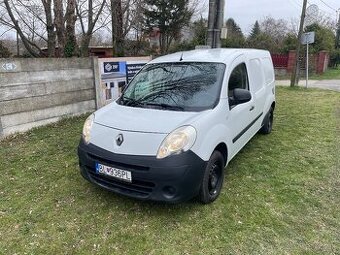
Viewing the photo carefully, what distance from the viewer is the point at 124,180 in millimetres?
3074

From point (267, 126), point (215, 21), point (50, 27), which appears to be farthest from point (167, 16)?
point (267, 126)

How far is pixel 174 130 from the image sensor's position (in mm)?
3035

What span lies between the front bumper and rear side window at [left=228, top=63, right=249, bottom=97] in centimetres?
132

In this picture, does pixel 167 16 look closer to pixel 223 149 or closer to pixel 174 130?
pixel 223 149

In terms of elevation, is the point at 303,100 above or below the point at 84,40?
below

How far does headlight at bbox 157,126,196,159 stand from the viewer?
294cm

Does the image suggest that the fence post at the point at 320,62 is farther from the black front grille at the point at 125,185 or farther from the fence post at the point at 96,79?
the black front grille at the point at 125,185

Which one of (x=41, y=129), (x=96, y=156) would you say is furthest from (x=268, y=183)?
(x=41, y=129)

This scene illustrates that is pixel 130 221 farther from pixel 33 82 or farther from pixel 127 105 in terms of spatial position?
pixel 33 82

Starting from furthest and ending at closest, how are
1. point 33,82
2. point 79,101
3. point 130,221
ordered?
point 79,101 < point 33,82 < point 130,221

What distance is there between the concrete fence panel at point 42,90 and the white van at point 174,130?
8.67ft

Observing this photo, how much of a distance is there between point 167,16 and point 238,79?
1745cm

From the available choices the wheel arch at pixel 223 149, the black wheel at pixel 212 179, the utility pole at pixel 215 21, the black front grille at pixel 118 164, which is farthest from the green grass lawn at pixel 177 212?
the utility pole at pixel 215 21

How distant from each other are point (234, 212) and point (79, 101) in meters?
5.04
